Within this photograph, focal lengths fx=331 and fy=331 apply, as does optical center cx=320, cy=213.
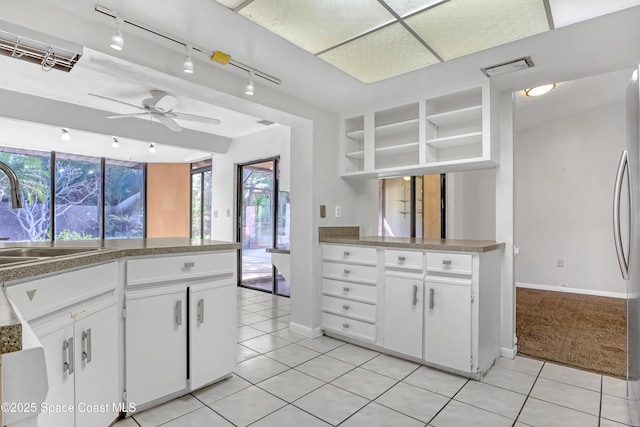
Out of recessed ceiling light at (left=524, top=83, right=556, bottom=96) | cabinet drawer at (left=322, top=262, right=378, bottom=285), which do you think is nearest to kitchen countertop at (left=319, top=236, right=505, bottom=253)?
cabinet drawer at (left=322, top=262, right=378, bottom=285)

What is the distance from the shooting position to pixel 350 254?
3061 millimetres

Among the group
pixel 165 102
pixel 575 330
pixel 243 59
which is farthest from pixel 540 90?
pixel 165 102

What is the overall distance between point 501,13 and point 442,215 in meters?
2.63

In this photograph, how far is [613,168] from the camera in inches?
190

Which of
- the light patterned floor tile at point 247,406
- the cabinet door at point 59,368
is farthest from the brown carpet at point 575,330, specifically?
the cabinet door at point 59,368

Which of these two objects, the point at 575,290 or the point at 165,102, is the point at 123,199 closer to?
the point at 165,102

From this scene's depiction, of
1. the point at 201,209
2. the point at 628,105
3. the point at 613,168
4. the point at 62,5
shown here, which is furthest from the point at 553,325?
the point at 201,209

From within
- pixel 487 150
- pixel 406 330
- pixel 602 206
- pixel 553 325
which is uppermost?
pixel 487 150

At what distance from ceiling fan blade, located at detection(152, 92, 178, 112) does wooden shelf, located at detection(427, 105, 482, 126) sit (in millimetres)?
2467

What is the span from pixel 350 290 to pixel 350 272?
17cm

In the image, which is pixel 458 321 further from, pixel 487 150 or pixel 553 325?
pixel 553 325

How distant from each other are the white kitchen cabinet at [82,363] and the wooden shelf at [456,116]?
279cm

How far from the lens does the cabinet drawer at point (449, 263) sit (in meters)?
2.37

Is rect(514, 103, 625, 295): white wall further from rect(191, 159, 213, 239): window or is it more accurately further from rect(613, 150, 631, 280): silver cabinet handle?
rect(191, 159, 213, 239): window
